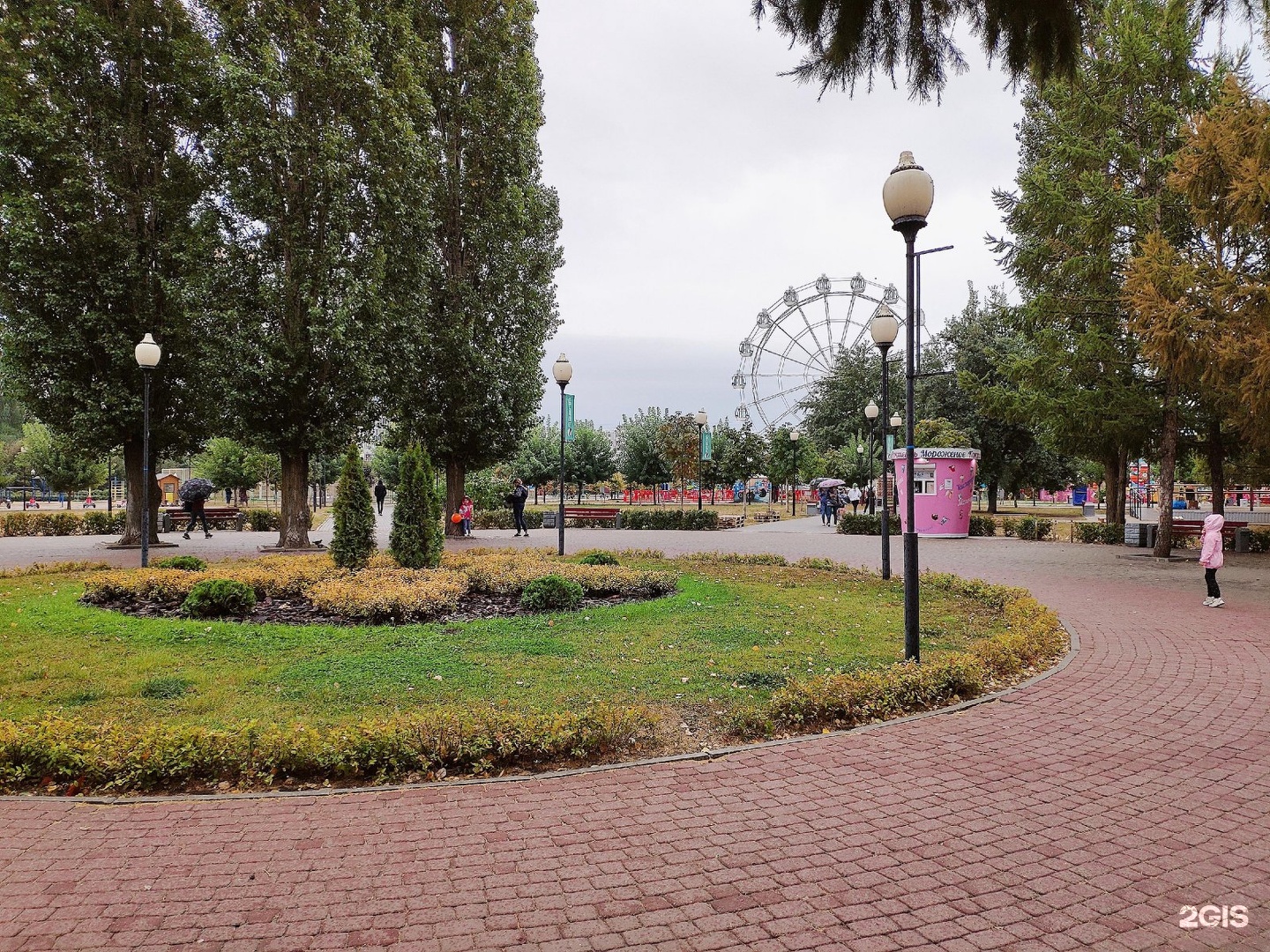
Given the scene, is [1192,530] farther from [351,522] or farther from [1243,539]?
[351,522]

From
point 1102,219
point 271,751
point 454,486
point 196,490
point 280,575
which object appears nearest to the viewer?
point 271,751

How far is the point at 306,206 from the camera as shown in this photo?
59.0 feet

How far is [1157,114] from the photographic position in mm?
16578

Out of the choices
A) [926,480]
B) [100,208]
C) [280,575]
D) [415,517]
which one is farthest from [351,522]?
[926,480]

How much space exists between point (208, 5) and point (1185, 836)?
2241cm

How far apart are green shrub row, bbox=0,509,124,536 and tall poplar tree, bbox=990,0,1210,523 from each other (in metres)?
29.4

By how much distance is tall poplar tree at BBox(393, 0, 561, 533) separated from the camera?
22.5 metres

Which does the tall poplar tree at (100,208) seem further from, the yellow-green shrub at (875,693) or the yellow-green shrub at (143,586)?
the yellow-green shrub at (875,693)

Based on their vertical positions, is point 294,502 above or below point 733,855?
above

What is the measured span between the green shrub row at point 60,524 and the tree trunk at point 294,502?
12.3 m

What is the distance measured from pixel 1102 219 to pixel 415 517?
15.6 m

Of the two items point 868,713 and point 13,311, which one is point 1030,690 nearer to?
point 868,713

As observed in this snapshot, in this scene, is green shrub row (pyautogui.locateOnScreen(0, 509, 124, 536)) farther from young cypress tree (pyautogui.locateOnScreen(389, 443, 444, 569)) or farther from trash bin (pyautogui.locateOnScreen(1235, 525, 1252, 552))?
trash bin (pyautogui.locateOnScreen(1235, 525, 1252, 552))

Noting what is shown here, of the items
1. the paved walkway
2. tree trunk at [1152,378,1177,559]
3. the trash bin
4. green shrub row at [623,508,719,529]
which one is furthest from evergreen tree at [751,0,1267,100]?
green shrub row at [623,508,719,529]
